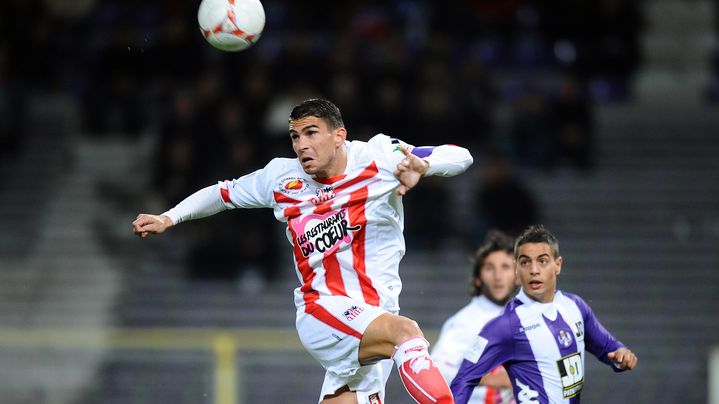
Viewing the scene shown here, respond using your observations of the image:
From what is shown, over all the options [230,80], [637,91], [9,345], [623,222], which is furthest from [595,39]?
[9,345]

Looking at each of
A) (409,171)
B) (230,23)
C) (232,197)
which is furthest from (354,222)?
(230,23)

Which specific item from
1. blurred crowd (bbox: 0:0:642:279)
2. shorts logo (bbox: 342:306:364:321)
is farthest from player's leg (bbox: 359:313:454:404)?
blurred crowd (bbox: 0:0:642:279)

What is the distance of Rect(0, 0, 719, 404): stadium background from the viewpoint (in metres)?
11.0

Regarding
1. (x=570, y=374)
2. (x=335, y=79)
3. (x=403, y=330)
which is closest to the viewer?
(x=403, y=330)

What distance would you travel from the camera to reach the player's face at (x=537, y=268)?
18.4 ft

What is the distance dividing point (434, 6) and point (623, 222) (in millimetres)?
3464

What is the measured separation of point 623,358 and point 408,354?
3.86 feet

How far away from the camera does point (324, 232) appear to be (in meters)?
5.68

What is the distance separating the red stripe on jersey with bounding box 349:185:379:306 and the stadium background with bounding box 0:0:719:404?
5.21 m

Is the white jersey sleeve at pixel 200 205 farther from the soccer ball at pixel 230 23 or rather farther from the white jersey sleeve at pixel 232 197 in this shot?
the soccer ball at pixel 230 23

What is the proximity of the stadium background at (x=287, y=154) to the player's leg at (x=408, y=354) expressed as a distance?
5410mm

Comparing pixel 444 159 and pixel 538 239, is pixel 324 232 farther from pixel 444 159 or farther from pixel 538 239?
pixel 538 239

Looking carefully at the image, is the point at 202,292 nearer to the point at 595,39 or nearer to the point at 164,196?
the point at 164,196

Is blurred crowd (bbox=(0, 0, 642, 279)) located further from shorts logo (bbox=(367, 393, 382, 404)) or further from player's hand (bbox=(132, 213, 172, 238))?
player's hand (bbox=(132, 213, 172, 238))
